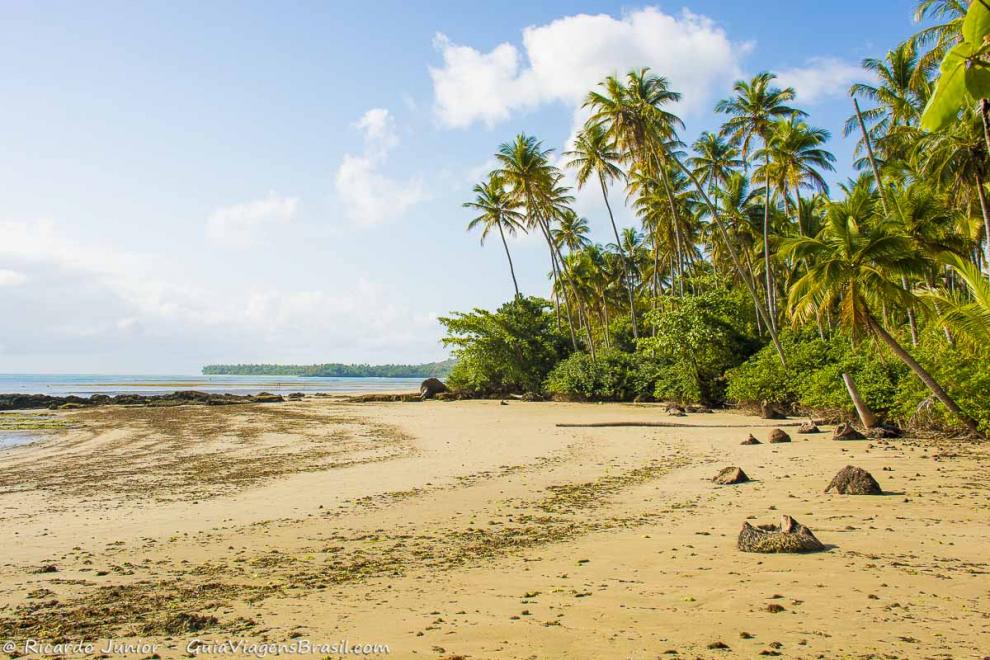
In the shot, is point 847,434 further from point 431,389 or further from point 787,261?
point 431,389

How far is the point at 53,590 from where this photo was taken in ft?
16.9

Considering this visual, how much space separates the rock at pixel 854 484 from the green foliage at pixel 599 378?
2422cm

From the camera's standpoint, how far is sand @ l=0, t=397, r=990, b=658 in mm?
4086

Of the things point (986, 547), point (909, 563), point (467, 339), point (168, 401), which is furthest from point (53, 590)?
point (168, 401)

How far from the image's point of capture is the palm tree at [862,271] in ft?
44.7

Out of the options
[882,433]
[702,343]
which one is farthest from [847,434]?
[702,343]

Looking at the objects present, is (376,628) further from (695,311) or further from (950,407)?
(695,311)

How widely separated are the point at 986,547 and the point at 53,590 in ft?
26.3

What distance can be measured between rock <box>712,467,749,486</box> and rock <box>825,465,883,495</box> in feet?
4.37

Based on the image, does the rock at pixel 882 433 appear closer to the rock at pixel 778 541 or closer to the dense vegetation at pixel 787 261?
the dense vegetation at pixel 787 261

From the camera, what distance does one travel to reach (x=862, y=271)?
45.2 feet

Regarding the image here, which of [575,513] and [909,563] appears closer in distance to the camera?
[909,563]

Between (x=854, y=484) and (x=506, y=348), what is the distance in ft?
107

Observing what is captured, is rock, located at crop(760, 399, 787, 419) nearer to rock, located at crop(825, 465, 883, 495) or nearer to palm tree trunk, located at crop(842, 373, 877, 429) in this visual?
palm tree trunk, located at crop(842, 373, 877, 429)
